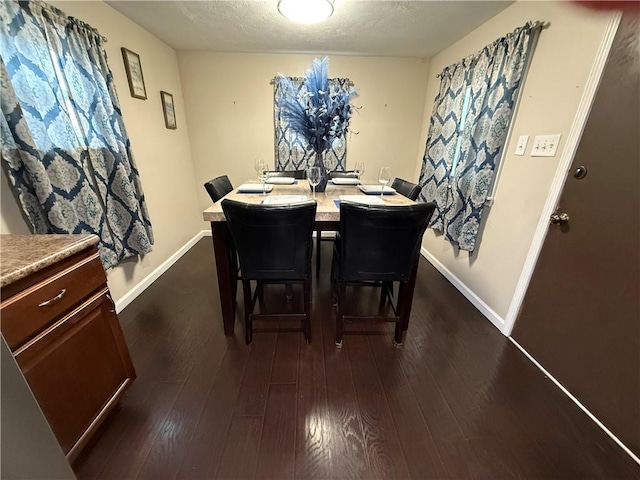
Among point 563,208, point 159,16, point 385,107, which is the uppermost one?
point 159,16

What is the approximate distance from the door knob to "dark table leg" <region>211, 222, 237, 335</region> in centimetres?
192

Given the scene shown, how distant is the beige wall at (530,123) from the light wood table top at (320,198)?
0.71m

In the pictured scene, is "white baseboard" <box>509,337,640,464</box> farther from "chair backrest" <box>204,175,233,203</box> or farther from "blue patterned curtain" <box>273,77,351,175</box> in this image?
"blue patterned curtain" <box>273,77,351,175</box>

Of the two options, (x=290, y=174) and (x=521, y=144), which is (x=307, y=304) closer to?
(x=290, y=174)

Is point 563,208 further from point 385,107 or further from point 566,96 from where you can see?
point 385,107

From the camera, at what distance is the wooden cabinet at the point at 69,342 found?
0.79m

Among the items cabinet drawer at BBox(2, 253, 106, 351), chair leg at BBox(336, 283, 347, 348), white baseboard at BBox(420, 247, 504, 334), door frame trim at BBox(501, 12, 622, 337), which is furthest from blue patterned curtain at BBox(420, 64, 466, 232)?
cabinet drawer at BBox(2, 253, 106, 351)

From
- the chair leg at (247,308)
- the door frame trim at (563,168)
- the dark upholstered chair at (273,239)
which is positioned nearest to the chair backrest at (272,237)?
the dark upholstered chair at (273,239)

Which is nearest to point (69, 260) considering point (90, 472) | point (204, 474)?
point (90, 472)

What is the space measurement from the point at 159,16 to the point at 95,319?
8.15ft

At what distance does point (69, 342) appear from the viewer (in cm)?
95

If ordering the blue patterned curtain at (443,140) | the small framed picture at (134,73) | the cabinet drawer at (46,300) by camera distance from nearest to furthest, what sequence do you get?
the cabinet drawer at (46,300) → the small framed picture at (134,73) → the blue patterned curtain at (443,140)

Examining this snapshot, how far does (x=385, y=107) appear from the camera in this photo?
3199 mm

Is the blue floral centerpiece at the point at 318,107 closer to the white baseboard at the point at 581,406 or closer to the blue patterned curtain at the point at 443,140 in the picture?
the blue patterned curtain at the point at 443,140
